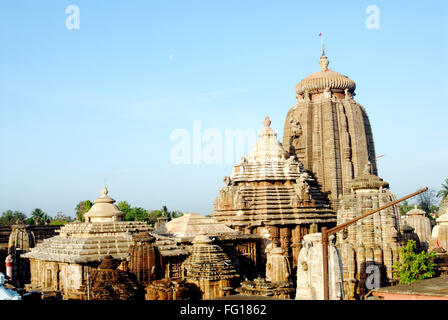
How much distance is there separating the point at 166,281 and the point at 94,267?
15.7 feet

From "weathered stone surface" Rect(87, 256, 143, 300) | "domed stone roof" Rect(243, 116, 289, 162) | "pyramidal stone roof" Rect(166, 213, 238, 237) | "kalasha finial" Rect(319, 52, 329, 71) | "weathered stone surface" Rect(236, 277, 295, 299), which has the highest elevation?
"kalasha finial" Rect(319, 52, 329, 71)

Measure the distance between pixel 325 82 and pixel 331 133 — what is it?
6252 mm

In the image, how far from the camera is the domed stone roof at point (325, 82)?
53750 millimetres

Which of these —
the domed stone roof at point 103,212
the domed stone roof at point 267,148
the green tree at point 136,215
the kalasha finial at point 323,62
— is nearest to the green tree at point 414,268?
the domed stone roof at point 267,148

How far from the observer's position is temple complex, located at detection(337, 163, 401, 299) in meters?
32.9

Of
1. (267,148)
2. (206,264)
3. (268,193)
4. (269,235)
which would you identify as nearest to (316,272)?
(206,264)

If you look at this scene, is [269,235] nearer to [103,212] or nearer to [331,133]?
[103,212]

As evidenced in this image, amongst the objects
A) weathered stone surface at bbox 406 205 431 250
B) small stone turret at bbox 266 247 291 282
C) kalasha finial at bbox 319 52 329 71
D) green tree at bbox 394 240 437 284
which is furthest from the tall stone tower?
small stone turret at bbox 266 247 291 282

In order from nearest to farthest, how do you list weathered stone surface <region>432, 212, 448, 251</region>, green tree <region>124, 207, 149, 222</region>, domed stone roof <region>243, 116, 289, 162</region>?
domed stone roof <region>243, 116, 289, 162</region>
weathered stone surface <region>432, 212, 448, 251</region>
green tree <region>124, 207, 149, 222</region>

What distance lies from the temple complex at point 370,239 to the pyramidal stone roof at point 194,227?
28.9 ft

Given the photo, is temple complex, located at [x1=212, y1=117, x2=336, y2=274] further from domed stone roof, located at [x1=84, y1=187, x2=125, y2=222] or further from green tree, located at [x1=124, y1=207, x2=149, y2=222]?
green tree, located at [x1=124, y1=207, x2=149, y2=222]

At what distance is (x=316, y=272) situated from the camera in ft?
79.2

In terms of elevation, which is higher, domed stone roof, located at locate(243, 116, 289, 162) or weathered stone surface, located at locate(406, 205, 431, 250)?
domed stone roof, located at locate(243, 116, 289, 162)
